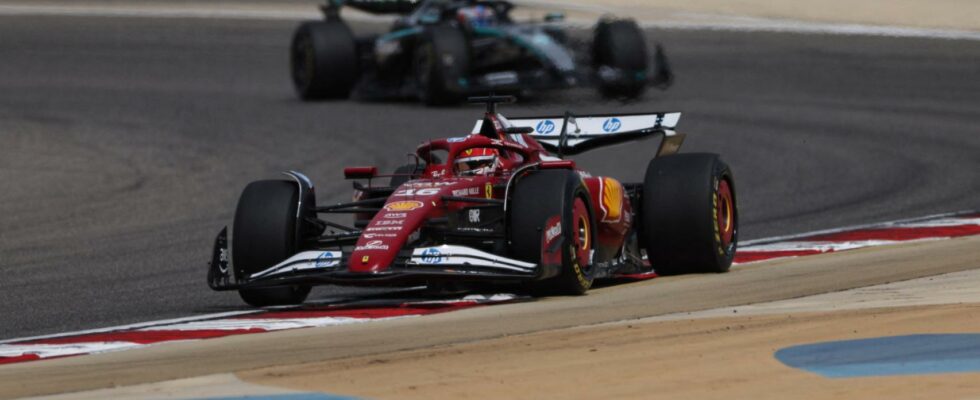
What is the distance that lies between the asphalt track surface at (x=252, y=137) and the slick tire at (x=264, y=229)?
1.42ft

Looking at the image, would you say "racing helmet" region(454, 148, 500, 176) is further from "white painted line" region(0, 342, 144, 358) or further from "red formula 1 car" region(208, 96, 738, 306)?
"white painted line" region(0, 342, 144, 358)

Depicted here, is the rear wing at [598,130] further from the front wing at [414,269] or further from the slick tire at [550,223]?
the front wing at [414,269]

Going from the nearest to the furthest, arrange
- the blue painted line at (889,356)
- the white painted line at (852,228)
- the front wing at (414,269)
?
the blue painted line at (889,356)
the front wing at (414,269)
the white painted line at (852,228)

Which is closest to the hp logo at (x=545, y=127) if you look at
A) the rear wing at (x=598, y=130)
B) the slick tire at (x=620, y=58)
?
the rear wing at (x=598, y=130)

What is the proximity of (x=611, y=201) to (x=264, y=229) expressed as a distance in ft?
6.50

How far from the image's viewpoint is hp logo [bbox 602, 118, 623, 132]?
1198 cm

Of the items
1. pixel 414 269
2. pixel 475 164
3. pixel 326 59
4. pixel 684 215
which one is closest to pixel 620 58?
pixel 326 59

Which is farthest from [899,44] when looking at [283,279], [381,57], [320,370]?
[320,370]

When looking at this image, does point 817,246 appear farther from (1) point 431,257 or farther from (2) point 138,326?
(2) point 138,326

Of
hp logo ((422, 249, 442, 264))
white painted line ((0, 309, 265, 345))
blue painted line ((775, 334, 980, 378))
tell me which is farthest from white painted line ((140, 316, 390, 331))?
blue painted line ((775, 334, 980, 378))

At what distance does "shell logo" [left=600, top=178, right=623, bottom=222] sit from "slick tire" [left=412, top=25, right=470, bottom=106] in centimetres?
1117

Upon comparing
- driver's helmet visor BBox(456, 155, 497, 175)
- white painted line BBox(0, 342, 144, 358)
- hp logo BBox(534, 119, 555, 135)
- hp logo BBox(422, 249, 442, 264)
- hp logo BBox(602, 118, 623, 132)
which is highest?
driver's helmet visor BBox(456, 155, 497, 175)

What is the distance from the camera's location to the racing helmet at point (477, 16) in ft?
74.0

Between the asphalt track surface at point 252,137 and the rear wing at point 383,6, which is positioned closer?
the asphalt track surface at point 252,137
